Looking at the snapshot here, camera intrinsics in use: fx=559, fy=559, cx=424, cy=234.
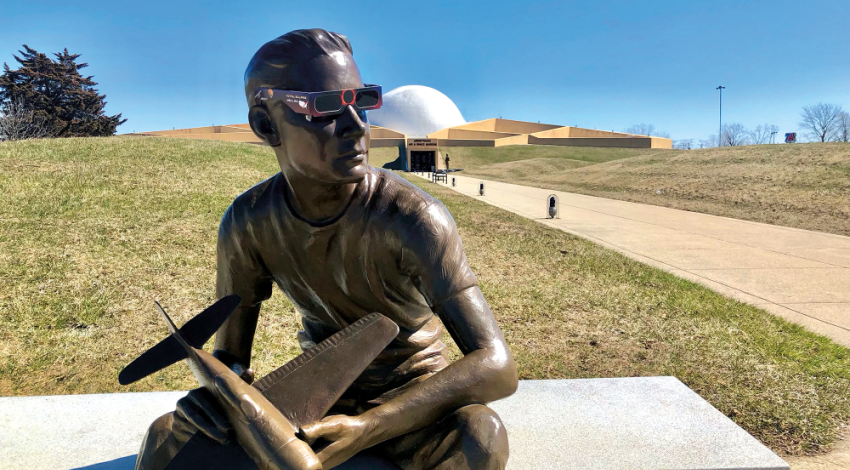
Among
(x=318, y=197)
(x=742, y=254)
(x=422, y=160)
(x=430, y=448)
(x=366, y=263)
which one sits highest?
(x=422, y=160)

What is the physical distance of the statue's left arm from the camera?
1595 mm

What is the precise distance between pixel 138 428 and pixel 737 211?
16.5m

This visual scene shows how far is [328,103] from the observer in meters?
1.71

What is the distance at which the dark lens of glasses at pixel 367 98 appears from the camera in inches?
69.8

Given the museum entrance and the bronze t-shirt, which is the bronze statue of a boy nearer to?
the bronze t-shirt

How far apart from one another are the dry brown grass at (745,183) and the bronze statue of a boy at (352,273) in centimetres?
1327

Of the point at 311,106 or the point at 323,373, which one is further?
the point at 311,106

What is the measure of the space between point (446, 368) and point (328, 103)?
889mm

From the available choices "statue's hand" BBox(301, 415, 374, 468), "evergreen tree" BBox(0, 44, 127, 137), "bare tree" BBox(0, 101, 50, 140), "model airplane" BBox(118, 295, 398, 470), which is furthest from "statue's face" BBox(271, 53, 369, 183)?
"evergreen tree" BBox(0, 44, 127, 137)

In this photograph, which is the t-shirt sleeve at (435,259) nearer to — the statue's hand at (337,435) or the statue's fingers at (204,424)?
the statue's hand at (337,435)

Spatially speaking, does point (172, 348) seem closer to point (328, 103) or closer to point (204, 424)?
point (204, 424)

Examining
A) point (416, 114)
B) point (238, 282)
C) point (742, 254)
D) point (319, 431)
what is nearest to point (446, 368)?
point (319, 431)

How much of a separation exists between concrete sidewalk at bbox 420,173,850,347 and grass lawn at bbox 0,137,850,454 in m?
0.55

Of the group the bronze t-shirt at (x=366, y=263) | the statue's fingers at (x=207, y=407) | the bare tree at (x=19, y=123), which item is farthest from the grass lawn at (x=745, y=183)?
the bare tree at (x=19, y=123)
